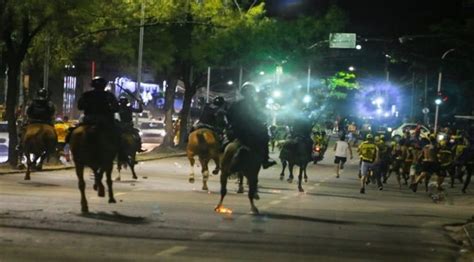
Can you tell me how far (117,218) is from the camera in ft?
44.4

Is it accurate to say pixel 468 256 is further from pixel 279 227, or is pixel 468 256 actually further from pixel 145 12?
pixel 145 12

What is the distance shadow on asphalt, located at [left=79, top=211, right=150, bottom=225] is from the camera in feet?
43.3

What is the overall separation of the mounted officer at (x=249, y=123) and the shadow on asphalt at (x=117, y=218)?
8.95 feet

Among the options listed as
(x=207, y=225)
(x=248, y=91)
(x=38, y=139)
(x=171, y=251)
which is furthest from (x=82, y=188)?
(x=38, y=139)

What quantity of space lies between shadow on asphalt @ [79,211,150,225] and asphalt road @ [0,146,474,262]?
2 centimetres

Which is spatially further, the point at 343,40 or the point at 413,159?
the point at 343,40

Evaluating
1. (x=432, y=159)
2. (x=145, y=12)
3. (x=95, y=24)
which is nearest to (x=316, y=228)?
(x=432, y=159)

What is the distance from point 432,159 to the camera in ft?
87.1

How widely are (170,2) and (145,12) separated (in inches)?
59.7

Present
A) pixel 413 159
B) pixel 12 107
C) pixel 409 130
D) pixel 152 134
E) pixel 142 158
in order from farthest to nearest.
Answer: pixel 152 134 → pixel 142 158 → pixel 409 130 → pixel 413 159 → pixel 12 107

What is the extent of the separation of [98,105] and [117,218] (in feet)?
6.75

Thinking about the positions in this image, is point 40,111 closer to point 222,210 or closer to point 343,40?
point 222,210

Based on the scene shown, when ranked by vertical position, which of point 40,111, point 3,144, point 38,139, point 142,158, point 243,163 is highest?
point 40,111

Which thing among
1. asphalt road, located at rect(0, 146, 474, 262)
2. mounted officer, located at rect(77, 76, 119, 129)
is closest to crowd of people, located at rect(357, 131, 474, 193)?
asphalt road, located at rect(0, 146, 474, 262)
